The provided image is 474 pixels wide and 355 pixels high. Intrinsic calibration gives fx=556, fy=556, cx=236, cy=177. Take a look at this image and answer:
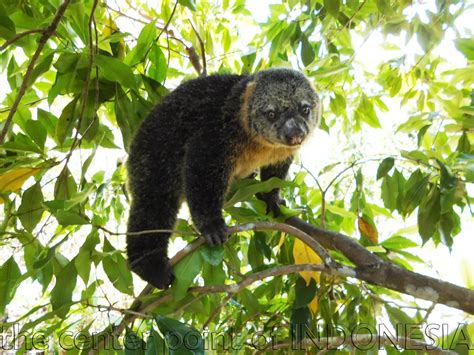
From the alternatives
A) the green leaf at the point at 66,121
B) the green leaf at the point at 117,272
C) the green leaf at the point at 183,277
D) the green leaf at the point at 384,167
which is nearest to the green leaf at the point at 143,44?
the green leaf at the point at 66,121

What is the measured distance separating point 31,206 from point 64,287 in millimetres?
679

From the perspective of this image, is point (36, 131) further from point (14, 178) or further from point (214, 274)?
point (214, 274)

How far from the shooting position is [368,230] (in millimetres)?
4023

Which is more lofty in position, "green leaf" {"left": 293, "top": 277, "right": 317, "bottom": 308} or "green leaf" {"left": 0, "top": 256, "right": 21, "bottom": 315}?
"green leaf" {"left": 0, "top": 256, "right": 21, "bottom": 315}

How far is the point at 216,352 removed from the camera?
335 cm

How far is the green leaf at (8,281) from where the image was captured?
3248 millimetres

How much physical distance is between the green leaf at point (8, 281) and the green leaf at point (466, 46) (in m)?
3.16

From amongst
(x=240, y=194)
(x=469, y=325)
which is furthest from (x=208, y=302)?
(x=469, y=325)

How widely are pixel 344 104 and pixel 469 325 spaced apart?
2.32 metres

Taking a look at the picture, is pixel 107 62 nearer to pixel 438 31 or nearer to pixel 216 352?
pixel 216 352

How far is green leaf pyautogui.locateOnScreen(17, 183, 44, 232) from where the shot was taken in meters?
3.55

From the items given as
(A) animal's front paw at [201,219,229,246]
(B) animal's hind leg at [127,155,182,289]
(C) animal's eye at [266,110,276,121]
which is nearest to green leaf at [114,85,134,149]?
(B) animal's hind leg at [127,155,182,289]

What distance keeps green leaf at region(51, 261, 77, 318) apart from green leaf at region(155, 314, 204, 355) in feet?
2.17

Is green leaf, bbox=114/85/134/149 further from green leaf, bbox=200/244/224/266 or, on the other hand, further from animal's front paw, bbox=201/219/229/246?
green leaf, bbox=200/244/224/266
